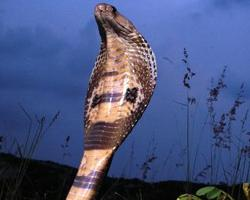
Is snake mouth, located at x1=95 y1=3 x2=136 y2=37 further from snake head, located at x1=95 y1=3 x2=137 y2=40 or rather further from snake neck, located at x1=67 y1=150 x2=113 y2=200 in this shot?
snake neck, located at x1=67 y1=150 x2=113 y2=200

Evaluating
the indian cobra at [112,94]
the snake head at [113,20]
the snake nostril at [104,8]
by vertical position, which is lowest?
the indian cobra at [112,94]

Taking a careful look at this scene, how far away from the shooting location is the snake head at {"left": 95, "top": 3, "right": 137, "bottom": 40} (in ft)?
9.03

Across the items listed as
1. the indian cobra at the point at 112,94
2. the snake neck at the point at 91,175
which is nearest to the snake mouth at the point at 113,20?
the indian cobra at the point at 112,94

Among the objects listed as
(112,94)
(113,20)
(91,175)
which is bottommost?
(91,175)

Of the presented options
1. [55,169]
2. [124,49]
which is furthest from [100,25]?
[55,169]

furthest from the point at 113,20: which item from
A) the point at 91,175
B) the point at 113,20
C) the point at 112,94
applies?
the point at 91,175

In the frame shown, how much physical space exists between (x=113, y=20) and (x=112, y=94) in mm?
376

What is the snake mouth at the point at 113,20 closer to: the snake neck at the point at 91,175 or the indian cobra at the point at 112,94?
the indian cobra at the point at 112,94

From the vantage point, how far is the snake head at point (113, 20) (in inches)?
108

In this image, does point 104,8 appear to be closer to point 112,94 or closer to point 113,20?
point 113,20

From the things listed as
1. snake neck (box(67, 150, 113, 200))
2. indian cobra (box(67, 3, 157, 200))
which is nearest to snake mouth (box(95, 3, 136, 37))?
indian cobra (box(67, 3, 157, 200))

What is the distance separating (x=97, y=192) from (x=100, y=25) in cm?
87

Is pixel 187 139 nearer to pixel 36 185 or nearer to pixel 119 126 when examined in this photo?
pixel 119 126

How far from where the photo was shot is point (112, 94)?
2750 millimetres
